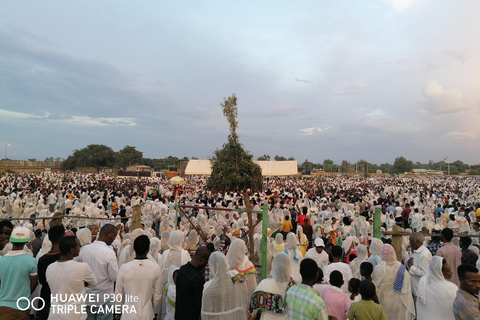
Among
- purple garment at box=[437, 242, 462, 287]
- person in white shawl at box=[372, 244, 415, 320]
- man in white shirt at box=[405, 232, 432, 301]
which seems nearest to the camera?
person in white shawl at box=[372, 244, 415, 320]

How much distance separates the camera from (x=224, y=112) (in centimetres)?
881

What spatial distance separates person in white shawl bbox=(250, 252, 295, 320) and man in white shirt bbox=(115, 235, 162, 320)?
1.07m

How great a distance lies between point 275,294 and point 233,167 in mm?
5973

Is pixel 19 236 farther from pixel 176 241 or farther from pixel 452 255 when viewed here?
pixel 452 255

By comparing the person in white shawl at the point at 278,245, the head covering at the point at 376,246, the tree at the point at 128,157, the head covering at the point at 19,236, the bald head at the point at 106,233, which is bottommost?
the person in white shawl at the point at 278,245

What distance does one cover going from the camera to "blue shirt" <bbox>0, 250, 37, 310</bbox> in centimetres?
292

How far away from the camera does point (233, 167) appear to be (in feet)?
28.0

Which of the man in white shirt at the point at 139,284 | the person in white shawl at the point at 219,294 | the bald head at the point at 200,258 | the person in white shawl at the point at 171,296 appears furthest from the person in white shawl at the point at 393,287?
the man in white shirt at the point at 139,284

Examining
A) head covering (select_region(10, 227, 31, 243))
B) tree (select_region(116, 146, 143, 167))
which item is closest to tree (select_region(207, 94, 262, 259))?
head covering (select_region(10, 227, 31, 243))

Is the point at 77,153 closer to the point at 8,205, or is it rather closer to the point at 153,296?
the point at 8,205

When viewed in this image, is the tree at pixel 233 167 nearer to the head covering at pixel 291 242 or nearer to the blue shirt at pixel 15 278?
the head covering at pixel 291 242

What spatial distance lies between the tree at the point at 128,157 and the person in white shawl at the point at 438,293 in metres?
74.0

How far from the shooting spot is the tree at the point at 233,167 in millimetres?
8446

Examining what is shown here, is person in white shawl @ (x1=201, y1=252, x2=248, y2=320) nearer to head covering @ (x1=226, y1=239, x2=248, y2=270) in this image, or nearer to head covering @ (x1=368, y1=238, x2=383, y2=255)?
head covering @ (x1=226, y1=239, x2=248, y2=270)
